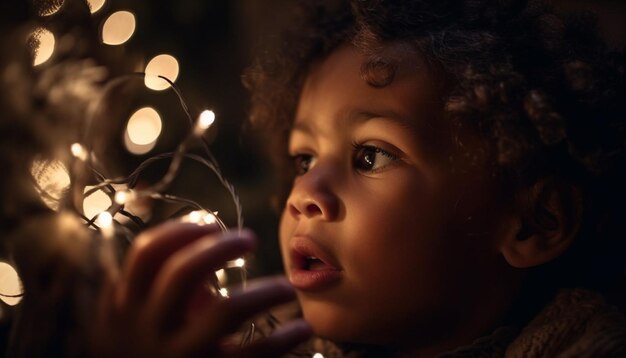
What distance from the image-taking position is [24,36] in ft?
3.10

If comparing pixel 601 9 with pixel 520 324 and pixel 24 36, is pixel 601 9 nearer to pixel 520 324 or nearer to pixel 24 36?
pixel 520 324

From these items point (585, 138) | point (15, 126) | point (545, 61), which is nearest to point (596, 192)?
point (585, 138)

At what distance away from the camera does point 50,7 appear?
0.97 metres

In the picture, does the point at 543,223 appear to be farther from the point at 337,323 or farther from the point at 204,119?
the point at 204,119

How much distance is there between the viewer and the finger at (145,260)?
24.4 inches

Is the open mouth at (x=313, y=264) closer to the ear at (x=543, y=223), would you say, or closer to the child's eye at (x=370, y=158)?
the child's eye at (x=370, y=158)

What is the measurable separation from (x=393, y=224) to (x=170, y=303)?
16.8 inches

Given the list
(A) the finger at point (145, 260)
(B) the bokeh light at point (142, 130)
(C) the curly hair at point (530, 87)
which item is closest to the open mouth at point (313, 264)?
(C) the curly hair at point (530, 87)

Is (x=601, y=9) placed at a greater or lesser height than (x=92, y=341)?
greater

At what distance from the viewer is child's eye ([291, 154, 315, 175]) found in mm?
1182

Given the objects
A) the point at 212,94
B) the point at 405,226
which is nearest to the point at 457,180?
the point at 405,226

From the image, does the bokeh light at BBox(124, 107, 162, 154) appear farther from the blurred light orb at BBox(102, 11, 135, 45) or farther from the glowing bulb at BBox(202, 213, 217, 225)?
the glowing bulb at BBox(202, 213, 217, 225)

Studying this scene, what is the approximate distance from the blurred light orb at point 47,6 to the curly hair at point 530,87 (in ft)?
1.57

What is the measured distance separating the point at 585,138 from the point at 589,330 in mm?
292
